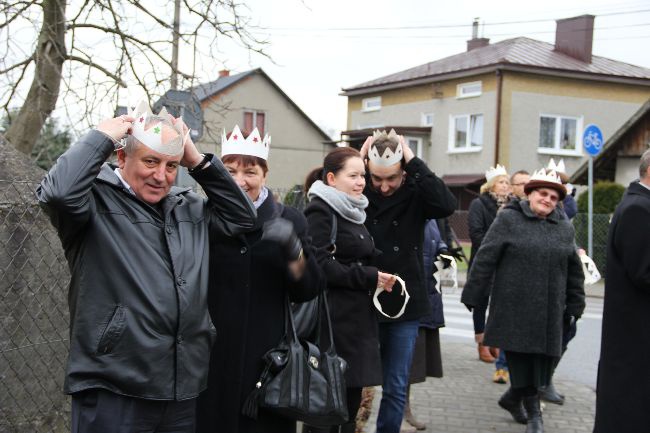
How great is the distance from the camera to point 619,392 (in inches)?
170

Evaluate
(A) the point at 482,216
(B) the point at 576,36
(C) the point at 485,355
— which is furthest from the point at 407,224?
(B) the point at 576,36

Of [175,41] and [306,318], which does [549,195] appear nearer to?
[306,318]

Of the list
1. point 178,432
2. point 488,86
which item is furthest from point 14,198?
point 488,86

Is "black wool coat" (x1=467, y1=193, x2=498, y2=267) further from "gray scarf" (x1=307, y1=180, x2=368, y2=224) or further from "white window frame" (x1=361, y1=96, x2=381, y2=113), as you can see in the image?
"white window frame" (x1=361, y1=96, x2=381, y2=113)

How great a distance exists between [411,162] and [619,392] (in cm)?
186

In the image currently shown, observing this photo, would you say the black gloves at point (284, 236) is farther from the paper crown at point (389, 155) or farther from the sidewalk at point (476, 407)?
the sidewalk at point (476, 407)

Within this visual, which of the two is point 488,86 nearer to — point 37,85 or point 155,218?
point 37,85

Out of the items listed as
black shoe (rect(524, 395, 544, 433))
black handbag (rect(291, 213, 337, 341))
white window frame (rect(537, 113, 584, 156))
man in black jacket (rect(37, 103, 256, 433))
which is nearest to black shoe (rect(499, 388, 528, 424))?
black shoe (rect(524, 395, 544, 433))

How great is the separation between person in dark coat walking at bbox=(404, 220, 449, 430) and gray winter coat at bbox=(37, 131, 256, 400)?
335 centimetres

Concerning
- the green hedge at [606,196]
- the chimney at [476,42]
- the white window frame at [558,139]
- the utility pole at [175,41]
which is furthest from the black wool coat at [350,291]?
the chimney at [476,42]

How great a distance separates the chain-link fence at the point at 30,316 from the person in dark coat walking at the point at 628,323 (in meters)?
3.17

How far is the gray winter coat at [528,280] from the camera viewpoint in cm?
594

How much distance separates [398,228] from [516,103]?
29389mm

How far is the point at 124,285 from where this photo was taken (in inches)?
112
